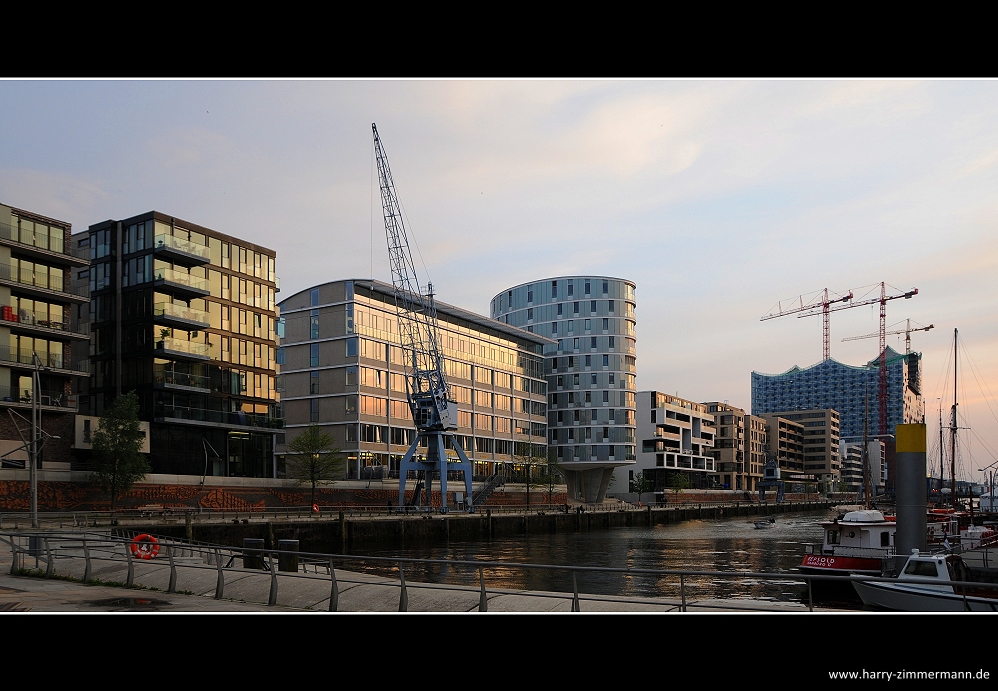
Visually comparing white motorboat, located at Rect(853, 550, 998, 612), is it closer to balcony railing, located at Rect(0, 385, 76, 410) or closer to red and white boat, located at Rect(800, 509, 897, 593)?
red and white boat, located at Rect(800, 509, 897, 593)

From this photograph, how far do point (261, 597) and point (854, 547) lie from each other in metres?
34.1

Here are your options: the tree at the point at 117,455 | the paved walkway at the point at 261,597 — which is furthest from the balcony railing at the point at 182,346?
the paved walkway at the point at 261,597

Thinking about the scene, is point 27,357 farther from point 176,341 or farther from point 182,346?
point 182,346

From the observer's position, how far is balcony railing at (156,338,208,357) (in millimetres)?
84125

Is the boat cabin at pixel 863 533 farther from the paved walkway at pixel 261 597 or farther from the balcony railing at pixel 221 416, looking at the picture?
the balcony railing at pixel 221 416

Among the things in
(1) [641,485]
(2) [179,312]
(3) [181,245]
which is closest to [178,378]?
(2) [179,312]

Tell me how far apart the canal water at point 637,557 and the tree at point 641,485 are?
191 ft

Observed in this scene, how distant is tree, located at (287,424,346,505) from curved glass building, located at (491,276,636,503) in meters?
72.6

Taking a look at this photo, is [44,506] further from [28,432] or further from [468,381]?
[468,381]

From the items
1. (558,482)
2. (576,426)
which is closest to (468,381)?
(558,482)

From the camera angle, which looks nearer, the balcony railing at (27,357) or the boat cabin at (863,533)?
the boat cabin at (863,533)

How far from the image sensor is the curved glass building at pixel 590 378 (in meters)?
161

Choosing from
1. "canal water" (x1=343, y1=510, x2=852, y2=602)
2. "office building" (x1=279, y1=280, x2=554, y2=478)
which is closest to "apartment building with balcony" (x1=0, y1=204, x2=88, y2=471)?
"canal water" (x1=343, y1=510, x2=852, y2=602)
